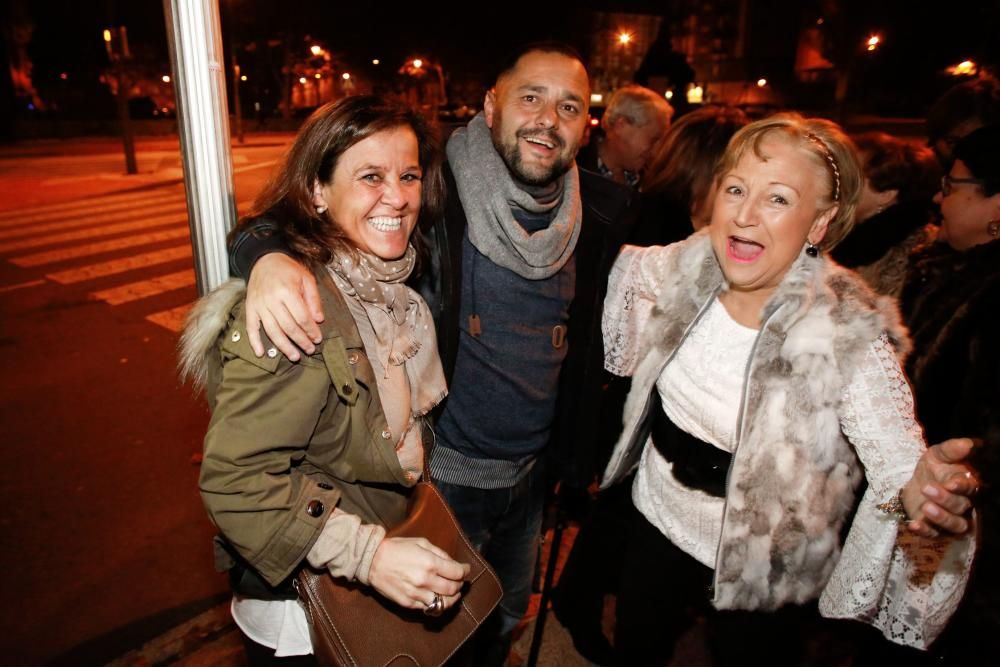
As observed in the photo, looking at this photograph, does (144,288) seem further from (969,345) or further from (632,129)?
(969,345)

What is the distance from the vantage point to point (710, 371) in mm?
2119

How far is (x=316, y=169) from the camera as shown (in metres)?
1.77

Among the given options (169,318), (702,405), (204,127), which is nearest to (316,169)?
(204,127)

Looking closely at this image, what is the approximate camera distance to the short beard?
242cm

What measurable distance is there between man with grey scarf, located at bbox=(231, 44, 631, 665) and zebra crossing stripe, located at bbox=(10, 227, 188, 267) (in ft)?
27.2

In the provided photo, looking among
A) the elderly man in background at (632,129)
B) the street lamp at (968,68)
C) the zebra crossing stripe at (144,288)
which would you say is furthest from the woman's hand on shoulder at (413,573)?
the street lamp at (968,68)

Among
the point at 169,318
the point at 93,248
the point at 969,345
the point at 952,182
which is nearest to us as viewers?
the point at 969,345

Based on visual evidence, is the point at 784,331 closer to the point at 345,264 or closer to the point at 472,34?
the point at 345,264

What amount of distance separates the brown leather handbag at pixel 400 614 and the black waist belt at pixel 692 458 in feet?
2.71

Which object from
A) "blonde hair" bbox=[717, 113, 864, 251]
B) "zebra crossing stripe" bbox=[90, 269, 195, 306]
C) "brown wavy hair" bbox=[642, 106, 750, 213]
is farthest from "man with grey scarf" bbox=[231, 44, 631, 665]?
"zebra crossing stripe" bbox=[90, 269, 195, 306]

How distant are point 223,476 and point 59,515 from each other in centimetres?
312

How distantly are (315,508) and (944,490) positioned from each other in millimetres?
1622

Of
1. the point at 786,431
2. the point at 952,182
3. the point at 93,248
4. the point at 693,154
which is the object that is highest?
the point at 693,154

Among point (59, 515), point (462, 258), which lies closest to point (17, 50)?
point (59, 515)
